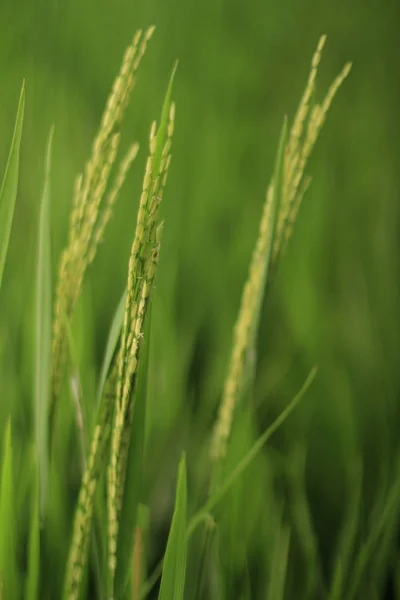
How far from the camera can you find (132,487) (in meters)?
0.34

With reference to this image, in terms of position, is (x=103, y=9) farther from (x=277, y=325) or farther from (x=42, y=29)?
(x=277, y=325)

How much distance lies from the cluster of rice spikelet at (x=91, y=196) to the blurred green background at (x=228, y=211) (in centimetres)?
10

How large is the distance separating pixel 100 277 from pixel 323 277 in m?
0.36

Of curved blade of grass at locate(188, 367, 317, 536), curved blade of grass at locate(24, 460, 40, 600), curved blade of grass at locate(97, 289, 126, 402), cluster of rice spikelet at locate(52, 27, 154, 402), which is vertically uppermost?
cluster of rice spikelet at locate(52, 27, 154, 402)

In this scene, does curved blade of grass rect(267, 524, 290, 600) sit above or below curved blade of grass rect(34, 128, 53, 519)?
below

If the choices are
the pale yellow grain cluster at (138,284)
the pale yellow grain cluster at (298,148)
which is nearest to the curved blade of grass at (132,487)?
the pale yellow grain cluster at (138,284)

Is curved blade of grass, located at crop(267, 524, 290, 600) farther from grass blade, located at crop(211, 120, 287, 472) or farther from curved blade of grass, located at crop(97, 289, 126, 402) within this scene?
curved blade of grass, located at crop(97, 289, 126, 402)

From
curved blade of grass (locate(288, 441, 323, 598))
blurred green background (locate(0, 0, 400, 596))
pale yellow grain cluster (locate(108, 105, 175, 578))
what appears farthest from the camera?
blurred green background (locate(0, 0, 400, 596))

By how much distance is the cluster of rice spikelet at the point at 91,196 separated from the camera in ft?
1.03

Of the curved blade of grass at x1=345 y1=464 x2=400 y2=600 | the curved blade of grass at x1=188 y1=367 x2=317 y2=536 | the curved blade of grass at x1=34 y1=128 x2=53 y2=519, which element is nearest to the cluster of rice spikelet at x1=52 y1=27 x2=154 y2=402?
the curved blade of grass at x1=34 y1=128 x2=53 y2=519

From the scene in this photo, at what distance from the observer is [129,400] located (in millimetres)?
310

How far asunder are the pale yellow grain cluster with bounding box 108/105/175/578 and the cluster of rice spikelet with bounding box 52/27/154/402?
38 millimetres

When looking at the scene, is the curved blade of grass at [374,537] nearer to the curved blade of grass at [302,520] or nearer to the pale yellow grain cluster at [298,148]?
the curved blade of grass at [302,520]

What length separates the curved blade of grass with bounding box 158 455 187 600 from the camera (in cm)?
33
